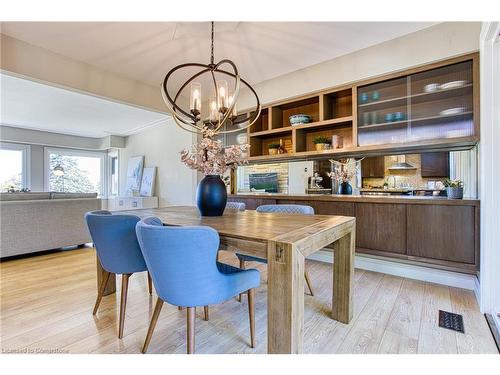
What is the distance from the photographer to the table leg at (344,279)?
1.78 m

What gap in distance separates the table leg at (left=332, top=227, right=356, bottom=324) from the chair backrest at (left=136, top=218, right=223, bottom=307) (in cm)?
99

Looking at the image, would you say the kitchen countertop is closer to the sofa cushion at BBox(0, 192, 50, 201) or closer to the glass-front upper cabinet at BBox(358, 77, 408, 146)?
the glass-front upper cabinet at BBox(358, 77, 408, 146)

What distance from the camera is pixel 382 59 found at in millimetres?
2777

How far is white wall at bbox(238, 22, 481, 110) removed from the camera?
7.75ft

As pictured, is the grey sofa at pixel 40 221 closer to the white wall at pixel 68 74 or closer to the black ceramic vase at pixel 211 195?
the white wall at pixel 68 74

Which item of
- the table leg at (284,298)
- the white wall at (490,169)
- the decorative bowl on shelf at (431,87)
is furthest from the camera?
the decorative bowl on shelf at (431,87)

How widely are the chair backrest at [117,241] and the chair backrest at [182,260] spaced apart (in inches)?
18.5

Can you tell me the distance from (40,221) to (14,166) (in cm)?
404

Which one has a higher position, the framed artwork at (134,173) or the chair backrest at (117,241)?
the framed artwork at (134,173)

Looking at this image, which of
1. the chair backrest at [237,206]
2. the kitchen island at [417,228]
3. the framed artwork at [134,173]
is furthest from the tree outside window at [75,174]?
the kitchen island at [417,228]

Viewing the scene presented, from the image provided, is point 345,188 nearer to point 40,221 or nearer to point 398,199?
point 398,199

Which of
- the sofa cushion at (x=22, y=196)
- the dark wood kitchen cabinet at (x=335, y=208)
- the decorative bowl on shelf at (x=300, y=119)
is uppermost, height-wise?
the decorative bowl on shelf at (x=300, y=119)
